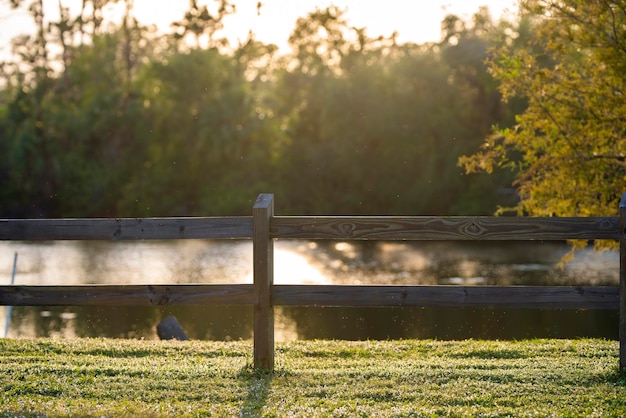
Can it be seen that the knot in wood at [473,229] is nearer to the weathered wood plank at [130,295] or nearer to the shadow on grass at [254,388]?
the weathered wood plank at [130,295]

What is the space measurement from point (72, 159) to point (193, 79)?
299 inches

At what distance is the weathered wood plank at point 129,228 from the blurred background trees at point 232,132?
33263mm

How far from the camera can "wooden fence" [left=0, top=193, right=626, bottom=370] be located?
21.9 feet

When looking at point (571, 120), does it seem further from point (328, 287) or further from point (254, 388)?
point (254, 388)

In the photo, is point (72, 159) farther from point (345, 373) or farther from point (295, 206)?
point (345, 373)

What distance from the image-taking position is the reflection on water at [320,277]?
625 inches

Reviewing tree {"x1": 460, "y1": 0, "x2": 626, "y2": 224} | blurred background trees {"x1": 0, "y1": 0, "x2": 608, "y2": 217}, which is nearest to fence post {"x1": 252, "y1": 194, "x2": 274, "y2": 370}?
tree {"x1": 460, "y1": 0, "x2": 626, "y2": 224}

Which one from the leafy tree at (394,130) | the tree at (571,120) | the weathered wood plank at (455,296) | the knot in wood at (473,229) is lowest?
the weathered wood plank at (455,296)

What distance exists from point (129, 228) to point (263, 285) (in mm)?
1270

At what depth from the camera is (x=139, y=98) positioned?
43.4 metres

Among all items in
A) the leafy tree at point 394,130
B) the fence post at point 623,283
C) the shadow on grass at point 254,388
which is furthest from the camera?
the leafy tree at point 394,130

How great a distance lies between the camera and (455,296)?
6.67 meters

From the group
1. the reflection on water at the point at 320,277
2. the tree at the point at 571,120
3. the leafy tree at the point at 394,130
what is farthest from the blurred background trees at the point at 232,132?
the tree at the point at 571,120

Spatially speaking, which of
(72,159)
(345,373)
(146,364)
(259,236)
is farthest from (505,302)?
(72,159)
